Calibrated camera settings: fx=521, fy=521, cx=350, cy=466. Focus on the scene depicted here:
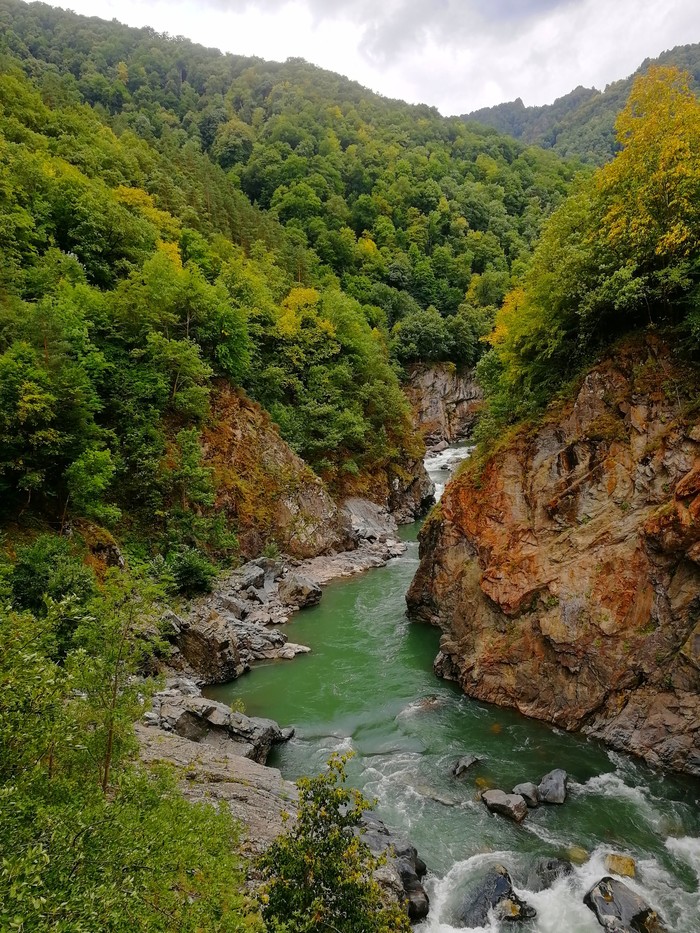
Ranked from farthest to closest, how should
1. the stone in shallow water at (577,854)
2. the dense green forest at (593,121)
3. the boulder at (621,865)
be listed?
1. the dense green forest at (593,121)
2. the stone in shallow water at (577,854)
3. the boulder at (621,865)

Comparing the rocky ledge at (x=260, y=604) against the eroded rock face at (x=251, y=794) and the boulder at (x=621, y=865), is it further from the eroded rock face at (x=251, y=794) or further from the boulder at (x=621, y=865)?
the boulder at (x=621, y=865)

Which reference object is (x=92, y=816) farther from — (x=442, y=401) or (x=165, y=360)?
(x=442, y=401)

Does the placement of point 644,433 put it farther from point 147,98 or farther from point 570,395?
point 147,98

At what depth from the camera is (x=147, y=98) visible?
301ft

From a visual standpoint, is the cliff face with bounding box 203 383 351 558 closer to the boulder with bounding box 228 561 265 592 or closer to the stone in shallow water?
the boulder with bounding box 228 561 265 592

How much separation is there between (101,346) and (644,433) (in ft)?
91.0

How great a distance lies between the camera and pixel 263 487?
3519 cm

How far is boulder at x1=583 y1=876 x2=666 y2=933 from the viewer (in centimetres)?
1028

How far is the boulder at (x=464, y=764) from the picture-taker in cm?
1534

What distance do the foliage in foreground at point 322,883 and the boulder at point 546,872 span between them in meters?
5.42

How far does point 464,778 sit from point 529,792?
6.22ft

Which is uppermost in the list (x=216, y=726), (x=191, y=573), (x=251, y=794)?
(x=191, y=573)

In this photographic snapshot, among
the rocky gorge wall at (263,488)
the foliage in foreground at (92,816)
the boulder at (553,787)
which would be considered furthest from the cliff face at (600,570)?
the rocky gorge wall at (263,488)

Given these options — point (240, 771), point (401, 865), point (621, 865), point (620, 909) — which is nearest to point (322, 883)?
point (401, 865)
